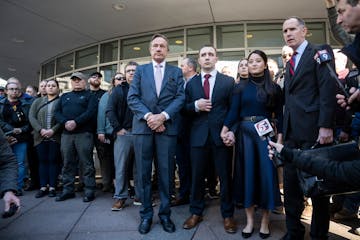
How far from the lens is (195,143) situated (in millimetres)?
3156

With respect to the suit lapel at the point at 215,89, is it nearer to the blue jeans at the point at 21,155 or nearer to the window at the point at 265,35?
the blue jeans at the point at 21,155

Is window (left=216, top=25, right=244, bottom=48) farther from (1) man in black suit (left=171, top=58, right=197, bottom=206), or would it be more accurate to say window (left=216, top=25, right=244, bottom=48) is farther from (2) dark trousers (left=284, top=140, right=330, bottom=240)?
(2) dark trousers (left=284, top=140, right=330, bottom=240)

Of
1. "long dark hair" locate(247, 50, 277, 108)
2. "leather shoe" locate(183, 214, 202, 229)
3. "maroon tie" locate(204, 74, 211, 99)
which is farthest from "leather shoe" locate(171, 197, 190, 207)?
"long dark hair" locate(247, 50, 277, 108)

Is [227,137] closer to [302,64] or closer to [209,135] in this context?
[209,135]

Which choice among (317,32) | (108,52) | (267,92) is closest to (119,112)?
(267,92)

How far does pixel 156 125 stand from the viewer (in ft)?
9.74

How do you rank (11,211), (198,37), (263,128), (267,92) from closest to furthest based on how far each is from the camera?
(11,211), (263,128), (267,92), (198,37)

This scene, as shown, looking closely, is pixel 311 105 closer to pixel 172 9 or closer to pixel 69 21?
pixel 172 9

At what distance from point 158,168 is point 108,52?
306 inches

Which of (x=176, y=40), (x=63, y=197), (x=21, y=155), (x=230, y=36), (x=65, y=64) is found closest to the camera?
(x=63, y=197)

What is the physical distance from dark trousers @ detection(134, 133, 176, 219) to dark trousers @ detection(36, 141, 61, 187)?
2139 millimetres

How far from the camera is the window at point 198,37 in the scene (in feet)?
28.4

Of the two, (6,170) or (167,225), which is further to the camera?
(167,225)

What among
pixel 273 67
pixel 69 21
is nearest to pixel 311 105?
pixel 273 67
